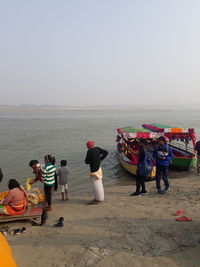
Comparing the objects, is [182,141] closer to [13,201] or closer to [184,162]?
[184,162]

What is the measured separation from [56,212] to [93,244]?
2.55 meters

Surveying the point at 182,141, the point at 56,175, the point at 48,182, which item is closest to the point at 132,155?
the point at 182,141

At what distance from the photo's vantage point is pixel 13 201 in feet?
19.3

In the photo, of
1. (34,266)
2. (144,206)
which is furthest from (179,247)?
(34,266)

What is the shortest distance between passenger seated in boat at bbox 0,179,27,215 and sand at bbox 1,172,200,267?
46cm

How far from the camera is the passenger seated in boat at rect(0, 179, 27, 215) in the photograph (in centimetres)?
583

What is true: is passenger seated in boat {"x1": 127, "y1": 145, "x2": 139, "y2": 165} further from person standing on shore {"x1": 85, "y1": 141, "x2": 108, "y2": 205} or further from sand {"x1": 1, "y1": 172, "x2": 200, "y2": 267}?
person standing on shore {"x1": 85, "y1": 141, "x2": 108, "y2": 205}

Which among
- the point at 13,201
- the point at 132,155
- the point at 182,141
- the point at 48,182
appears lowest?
the point at 132,155

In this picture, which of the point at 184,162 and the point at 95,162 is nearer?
the point at 95,162

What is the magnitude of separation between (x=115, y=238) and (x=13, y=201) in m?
3.05

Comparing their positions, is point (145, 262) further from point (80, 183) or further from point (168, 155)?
point (80, 183)

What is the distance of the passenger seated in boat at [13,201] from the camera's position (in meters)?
5.83

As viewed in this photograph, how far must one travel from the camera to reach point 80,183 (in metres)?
12.1

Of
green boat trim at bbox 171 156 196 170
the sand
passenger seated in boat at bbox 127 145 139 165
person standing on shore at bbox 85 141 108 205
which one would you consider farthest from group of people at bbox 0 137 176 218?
green boat trim at bbox 171 156 196 170
